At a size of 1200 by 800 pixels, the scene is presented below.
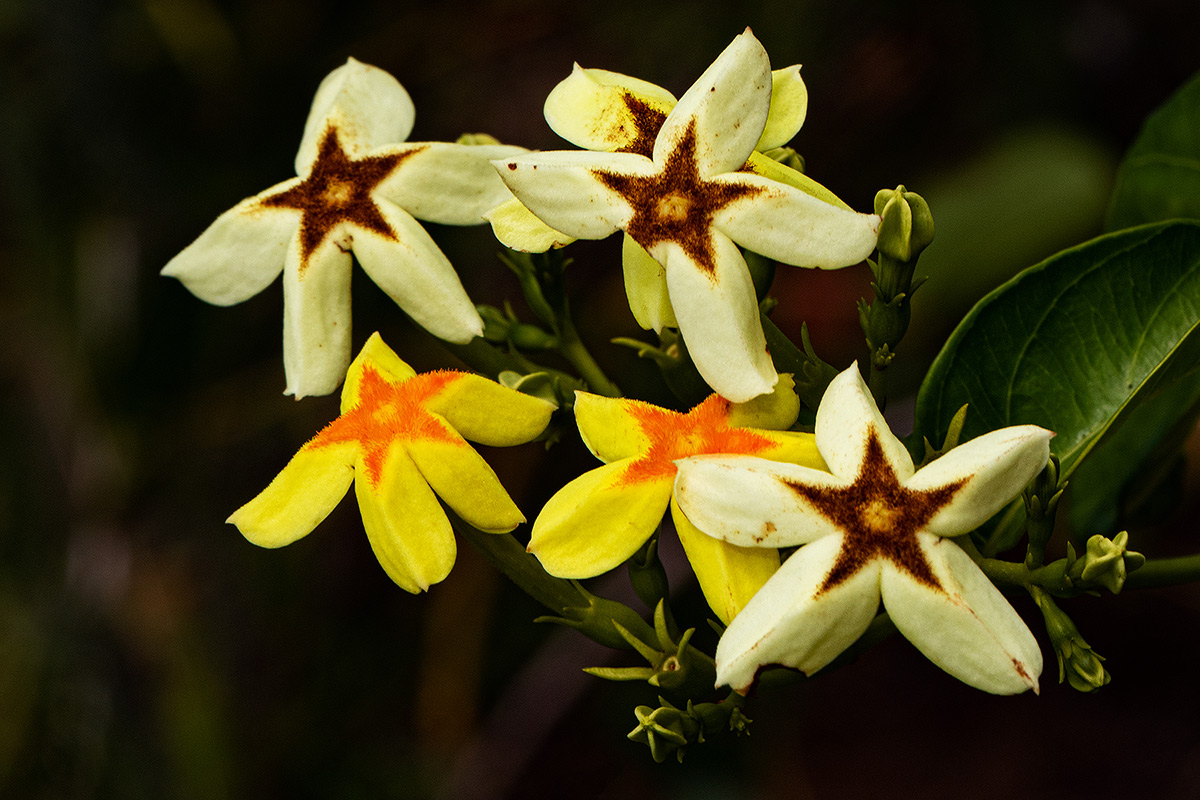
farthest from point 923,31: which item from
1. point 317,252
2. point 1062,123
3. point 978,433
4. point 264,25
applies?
point 317,252

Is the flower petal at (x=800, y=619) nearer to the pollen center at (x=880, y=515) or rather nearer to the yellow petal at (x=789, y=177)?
the pollen center at (x=880, y=515)

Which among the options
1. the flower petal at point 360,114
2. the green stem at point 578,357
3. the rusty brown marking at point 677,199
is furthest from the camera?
the green stem at point 578,357

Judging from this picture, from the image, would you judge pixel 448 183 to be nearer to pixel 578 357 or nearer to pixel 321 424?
A: pixel 578 357

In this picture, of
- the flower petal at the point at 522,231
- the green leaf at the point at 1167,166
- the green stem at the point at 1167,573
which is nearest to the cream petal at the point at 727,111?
the flower petal at the point at 522,231

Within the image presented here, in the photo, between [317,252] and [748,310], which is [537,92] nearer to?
[317,252]

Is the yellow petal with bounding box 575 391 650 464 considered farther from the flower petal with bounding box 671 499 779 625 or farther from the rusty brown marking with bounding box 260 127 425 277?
the rusty brown marking with bounding box 260 127 425 277

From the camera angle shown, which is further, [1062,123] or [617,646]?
[1062,123]
